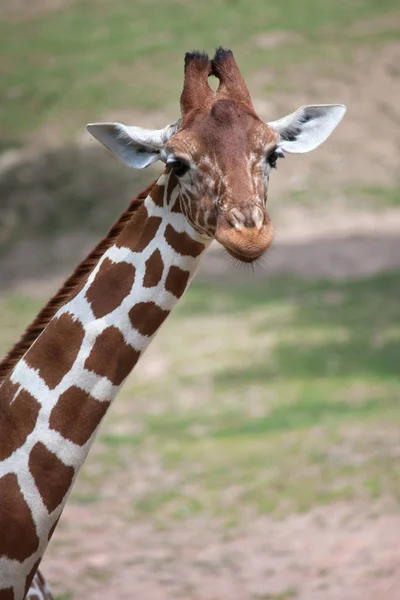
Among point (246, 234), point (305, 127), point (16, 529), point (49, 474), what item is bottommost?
point (16, 529)

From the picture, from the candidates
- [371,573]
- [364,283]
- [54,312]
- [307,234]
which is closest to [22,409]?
[54,312]

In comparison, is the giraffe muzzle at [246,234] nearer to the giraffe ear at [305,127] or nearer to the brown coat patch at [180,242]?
the brown coat patch at [180,242]

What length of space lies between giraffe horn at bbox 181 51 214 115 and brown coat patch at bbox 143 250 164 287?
1.94 feet

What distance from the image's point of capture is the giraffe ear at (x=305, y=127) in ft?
16.6

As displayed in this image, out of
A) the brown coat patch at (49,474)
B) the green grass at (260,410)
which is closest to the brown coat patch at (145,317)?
the brown coat patch at (49,474)

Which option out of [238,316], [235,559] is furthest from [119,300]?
[238,316]

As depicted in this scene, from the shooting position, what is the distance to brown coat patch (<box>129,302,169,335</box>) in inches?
189

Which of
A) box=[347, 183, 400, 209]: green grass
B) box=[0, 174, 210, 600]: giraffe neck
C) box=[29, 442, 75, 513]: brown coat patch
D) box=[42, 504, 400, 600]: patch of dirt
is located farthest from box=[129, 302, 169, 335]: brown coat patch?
box=[347, 183, 400, 209]: green grass

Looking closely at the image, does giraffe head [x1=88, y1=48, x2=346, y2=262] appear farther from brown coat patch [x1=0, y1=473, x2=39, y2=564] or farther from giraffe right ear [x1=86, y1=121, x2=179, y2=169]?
brown coat patch [x1=0, y1=473, x2=39, y2=564]

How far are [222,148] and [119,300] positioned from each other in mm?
719

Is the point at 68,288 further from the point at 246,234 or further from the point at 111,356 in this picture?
the point at 246,234

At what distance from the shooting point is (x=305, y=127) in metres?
5.13

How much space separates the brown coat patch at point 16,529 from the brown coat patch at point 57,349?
1.52 ft

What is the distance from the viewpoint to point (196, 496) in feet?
35.7
